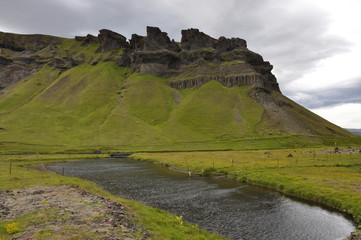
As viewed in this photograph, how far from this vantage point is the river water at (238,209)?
1184 inches

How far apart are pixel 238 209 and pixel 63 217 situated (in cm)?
2468

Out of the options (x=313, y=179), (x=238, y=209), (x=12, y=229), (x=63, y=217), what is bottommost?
(x=238, y=209)

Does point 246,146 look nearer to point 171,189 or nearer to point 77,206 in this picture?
point 171,189

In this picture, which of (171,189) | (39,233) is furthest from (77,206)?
(171,189)

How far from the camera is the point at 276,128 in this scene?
637ft

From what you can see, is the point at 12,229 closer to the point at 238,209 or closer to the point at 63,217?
the point at 63,217

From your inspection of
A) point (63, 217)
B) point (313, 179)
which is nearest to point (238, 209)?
point (313, 179)

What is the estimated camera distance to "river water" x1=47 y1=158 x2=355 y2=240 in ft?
98.6

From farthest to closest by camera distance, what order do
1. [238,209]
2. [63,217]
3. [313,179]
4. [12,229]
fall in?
1. [313,179]
2. [238,209]
3. [63,217]
4. [12,229]

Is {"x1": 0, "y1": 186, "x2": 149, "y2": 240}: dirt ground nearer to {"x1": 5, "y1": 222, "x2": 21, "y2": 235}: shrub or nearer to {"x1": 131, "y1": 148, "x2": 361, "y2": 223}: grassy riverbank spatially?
{"x1": 5, "y1": 222, "x2": 21, "y2": 235}: shrub

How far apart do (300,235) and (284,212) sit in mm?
8147

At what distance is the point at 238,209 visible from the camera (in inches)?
1526

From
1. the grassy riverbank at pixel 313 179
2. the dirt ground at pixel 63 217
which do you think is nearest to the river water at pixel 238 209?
the grassy riverbank at pixel 313 179

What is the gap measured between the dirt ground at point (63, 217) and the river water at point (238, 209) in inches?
440
